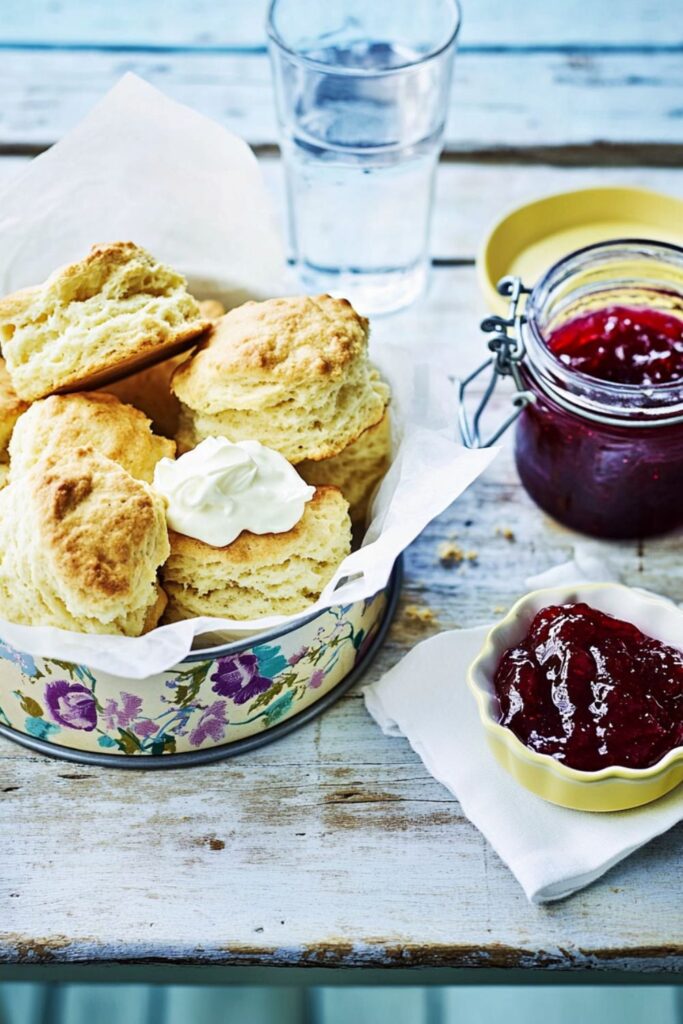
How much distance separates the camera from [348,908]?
1.60 metres

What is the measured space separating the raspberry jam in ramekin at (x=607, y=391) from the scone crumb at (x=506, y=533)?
0.24ft

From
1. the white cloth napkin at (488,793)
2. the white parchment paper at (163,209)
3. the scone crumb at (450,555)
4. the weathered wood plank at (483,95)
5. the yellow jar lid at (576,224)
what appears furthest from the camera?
the weathered wood plank at (483,95)

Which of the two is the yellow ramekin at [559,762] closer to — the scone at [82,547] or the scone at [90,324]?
the scone at [82,547]

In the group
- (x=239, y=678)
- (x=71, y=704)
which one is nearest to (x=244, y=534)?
(x=239, y=678)

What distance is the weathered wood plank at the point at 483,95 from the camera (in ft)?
9.11

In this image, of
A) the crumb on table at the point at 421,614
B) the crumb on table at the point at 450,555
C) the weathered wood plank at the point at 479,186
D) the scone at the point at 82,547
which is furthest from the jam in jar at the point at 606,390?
the scone at the point at 82,547

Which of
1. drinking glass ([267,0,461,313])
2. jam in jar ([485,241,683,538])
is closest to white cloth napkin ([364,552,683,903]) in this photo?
jam in jar ([485,241,683,538])

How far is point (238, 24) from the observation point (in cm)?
313

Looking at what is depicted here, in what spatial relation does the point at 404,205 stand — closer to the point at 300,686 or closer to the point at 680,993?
the point at 300,686

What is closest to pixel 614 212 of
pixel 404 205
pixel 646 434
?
pixel 404 205

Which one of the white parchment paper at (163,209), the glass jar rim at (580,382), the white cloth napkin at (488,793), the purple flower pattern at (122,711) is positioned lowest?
the white cloth napkin at (488,793)

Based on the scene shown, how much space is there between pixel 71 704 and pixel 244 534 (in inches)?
12.6

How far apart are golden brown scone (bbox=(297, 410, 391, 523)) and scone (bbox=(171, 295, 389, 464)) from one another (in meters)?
0.06

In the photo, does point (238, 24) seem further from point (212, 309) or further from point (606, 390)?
point (606, 390)
